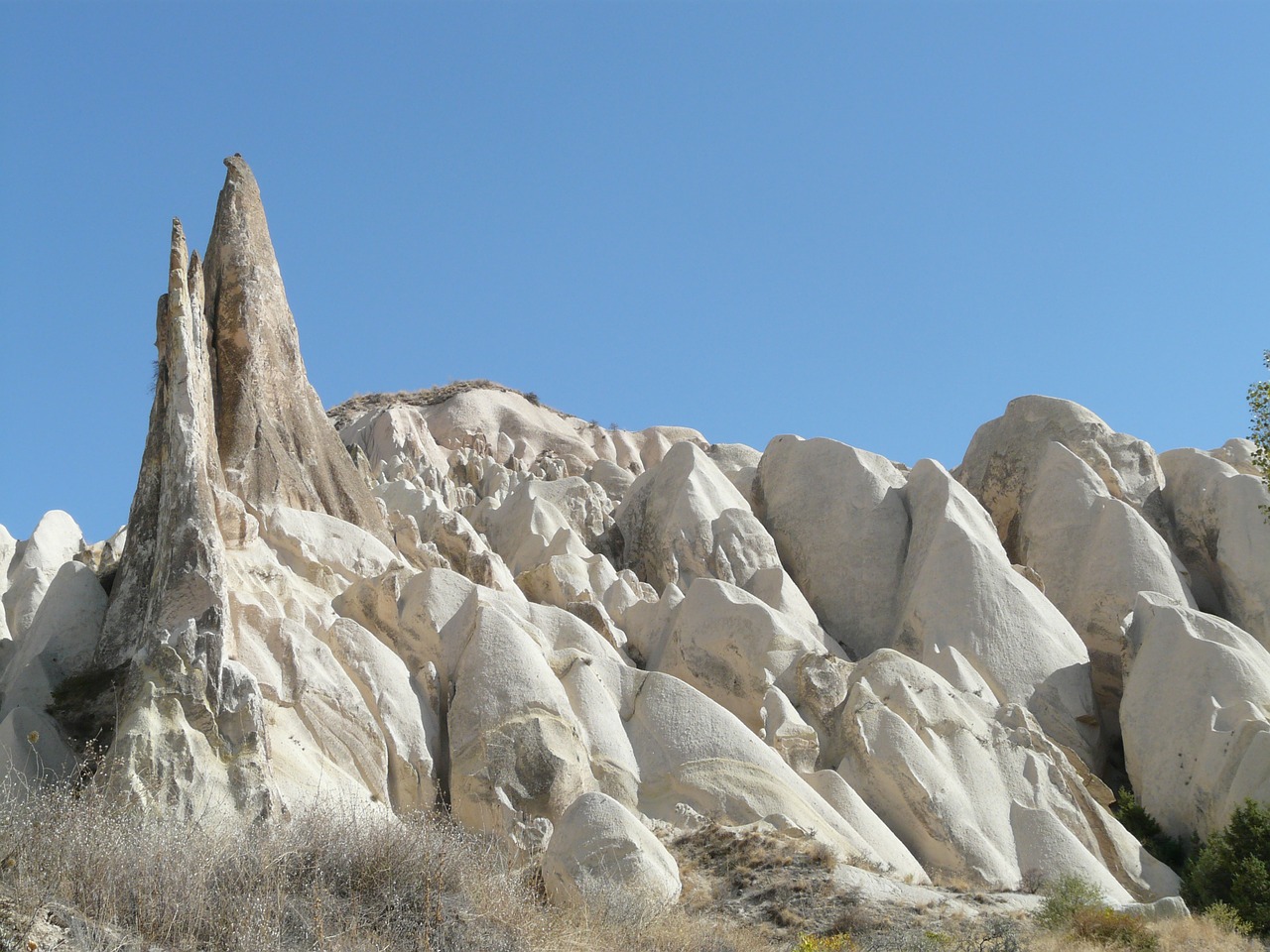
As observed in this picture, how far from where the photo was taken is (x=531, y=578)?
2400cm

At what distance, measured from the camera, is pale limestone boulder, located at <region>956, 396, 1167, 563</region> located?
29469 mm

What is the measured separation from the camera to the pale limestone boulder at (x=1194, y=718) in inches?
732

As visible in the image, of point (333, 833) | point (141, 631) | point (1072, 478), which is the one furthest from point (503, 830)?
point (1072, 478)

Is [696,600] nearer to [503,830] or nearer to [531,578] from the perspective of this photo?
[531,578]

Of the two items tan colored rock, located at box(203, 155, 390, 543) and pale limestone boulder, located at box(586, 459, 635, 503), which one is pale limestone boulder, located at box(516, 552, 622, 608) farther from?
pale limestone boulder, located at box(586, 459, 635, 503)

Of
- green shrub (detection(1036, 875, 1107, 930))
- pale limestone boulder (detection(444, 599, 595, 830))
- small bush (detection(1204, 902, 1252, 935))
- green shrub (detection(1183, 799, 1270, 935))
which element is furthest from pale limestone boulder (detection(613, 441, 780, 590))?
small bush (detection(1204, 902, 1252, 935))

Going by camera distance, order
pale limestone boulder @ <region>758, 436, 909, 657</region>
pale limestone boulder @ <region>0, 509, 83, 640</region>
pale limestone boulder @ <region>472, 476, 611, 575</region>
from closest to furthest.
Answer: pale limestone boulder @ <region>0, 509, 83, 640</region>
pale limestone boulder @ <region>758, 436, 909, 657</region>
pale limestone boulder @ <region>472, 476, 611, 575</region>

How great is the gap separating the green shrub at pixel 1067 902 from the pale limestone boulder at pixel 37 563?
13.2 m

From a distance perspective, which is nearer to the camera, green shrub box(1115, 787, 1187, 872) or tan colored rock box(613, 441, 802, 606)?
green shrub box(1115, 787, 1187, 872)

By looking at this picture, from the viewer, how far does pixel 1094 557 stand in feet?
86.8

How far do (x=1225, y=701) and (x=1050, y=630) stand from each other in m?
4.06

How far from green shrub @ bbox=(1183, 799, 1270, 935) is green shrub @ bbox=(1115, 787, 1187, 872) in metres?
1.50

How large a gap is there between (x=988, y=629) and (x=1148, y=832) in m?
4.77

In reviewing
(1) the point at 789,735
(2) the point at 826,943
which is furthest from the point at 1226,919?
(1) the point at 789,735
